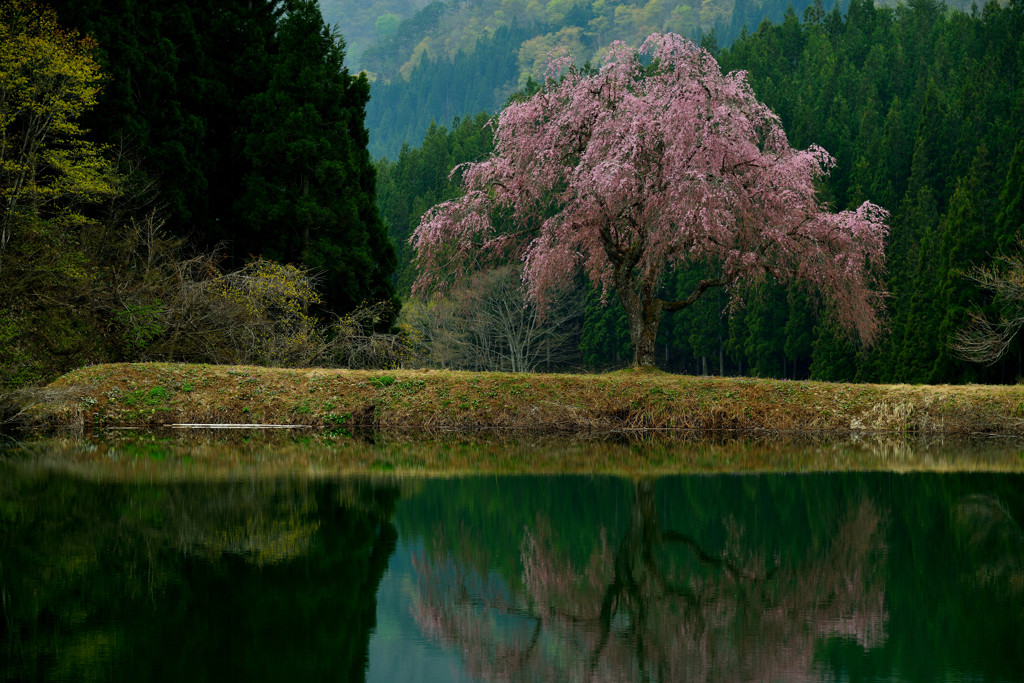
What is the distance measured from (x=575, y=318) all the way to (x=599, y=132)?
4852 cm

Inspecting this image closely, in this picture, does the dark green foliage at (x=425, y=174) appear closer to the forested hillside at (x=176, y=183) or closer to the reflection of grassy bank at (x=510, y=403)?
the forested hillside at (x=176, y=183)

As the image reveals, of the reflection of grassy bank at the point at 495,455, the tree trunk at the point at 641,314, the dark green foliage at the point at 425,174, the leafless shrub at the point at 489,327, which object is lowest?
the reflection of grassy bank at the point at 495,455

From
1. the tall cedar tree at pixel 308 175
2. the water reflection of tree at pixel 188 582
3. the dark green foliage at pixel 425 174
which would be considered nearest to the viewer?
the water reflection of tree at pixel 188 582

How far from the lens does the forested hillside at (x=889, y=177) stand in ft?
136

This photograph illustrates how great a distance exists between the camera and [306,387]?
22.2 metres

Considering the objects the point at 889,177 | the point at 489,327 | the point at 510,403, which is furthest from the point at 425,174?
the point at 510,403

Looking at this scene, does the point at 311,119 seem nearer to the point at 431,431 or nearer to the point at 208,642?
the point at 431,431

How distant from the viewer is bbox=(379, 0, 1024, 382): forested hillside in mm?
41469

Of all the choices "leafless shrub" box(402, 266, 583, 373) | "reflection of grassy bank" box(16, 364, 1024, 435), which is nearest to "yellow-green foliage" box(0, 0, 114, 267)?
"reflection of grassy bank" box(16, 364, 1024, 435)

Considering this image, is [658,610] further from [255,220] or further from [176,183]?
[176,183]

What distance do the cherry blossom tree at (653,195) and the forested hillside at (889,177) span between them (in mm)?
6319

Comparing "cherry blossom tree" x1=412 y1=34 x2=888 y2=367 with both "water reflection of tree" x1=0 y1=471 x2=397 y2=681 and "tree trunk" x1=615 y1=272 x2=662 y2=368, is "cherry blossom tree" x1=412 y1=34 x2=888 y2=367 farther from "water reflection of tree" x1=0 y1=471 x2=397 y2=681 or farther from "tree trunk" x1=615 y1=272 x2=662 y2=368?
"water reflection of tree" x1=0 y1=471 x2=397 y2=681

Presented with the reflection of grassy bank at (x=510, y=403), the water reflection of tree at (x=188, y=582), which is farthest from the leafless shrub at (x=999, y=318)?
the water reflection of tree at (x=188, y=582)

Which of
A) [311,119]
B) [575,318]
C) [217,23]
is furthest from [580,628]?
[575,318]
